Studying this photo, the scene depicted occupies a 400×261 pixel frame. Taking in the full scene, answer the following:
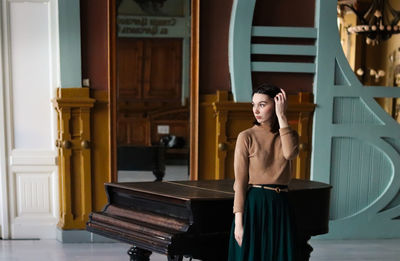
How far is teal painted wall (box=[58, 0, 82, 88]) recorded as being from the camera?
12.6 ft

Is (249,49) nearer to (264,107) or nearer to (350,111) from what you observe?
(350,111)

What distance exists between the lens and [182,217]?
7.38 feet

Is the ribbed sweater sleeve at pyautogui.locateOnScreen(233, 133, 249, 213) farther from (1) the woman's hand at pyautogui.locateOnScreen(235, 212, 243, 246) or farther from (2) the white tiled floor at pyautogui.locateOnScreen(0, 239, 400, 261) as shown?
(2) the white tiled floor at pyautogui.locateOnScreen(0, 239, 400, 261)

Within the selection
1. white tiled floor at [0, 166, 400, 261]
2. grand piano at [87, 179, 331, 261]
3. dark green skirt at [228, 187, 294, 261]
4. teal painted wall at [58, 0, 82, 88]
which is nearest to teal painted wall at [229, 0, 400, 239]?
white tiled floor at [0, 166, 400, 261]

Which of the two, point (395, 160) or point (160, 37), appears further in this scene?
point (395, 160)

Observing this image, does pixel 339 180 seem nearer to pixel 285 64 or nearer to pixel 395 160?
pixel 395 160

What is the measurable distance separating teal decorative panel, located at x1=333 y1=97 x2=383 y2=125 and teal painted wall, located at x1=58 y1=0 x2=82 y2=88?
2584 millimetres

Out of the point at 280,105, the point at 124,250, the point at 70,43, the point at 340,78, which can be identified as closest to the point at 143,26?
the point at 70,43

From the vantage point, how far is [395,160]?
4.27 metres

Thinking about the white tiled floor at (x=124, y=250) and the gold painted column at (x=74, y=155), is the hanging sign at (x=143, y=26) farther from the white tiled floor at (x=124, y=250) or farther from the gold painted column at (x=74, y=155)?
the white tiled floor at (x=124, y=250)

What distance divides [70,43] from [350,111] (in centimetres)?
286

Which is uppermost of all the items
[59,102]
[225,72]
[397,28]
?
[397,28]

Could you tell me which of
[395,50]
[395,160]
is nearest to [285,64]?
[395,160]

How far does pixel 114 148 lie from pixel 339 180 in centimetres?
233
